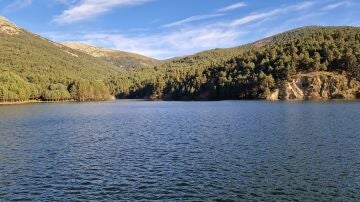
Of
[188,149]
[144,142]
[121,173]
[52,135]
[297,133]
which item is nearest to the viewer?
[121,173]

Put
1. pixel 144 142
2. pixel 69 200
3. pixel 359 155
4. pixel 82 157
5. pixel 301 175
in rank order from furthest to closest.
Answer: pixel 144 142, pixel 82 157, pixel 359 155, pixel 301 175, pixel 69 200

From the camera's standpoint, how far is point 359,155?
181 ft

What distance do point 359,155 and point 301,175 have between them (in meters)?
14.7

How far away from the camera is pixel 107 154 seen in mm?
61594

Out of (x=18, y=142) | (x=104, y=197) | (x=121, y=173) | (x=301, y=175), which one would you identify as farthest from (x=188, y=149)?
(x=18, y=142)

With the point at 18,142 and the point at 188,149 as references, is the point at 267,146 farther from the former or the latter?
the point at 18,142

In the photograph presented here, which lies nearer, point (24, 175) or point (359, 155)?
point (24, 175)

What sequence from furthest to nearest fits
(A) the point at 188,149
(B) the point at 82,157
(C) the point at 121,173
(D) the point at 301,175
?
1. (A) the point at 188,149
2. (B) the point at 82,157
3. (C) the point at 121,173
4. (D) the point at 301,175

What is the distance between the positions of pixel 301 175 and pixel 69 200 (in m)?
24.9

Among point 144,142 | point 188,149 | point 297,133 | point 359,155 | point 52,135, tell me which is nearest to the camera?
point 359,155

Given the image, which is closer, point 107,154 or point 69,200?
point 69,200

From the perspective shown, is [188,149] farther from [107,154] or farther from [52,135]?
[52,135]

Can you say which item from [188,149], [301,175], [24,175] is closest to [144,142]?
[188,149]

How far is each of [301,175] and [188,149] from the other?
882 inches
